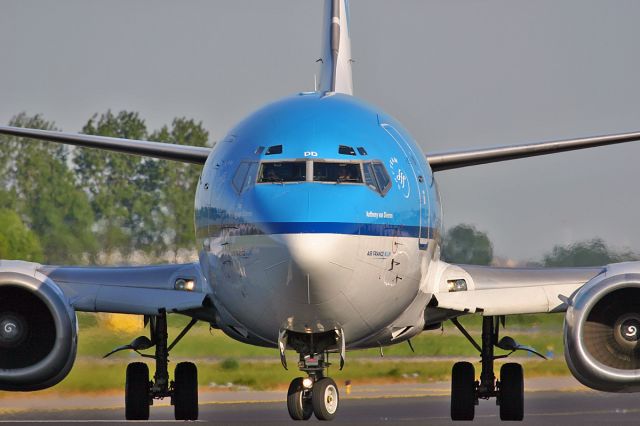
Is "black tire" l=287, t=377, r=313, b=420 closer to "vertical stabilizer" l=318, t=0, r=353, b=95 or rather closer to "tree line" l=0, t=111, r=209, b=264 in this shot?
"vertical stabilizer" l=318, t=0, r=353, b=95

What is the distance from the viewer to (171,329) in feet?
102

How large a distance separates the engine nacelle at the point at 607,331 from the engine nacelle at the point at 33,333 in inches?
271

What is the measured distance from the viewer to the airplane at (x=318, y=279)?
61.0ft

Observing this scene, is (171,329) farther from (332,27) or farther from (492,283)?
(492,283)

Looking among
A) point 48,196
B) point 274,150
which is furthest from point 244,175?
point 48,196

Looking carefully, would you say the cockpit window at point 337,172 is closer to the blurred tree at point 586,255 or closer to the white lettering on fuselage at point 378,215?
the white lettering on fuselage at point 378,215

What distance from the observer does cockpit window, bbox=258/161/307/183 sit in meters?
18.9

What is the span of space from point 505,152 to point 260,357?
816 cm

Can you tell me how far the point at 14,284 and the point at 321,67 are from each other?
7.16 meters

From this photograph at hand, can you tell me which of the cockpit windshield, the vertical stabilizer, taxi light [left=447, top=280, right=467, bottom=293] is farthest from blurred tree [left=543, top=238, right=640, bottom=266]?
the cockpit windshield

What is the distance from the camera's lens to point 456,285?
76.3 feet


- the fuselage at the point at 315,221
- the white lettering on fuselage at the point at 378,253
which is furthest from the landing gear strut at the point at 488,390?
the white lettering on fuselage at the point at 378,253

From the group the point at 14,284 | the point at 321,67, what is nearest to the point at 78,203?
the point at 321,67

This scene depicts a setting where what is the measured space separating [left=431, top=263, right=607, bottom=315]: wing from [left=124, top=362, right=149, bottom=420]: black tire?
4.76 meters
